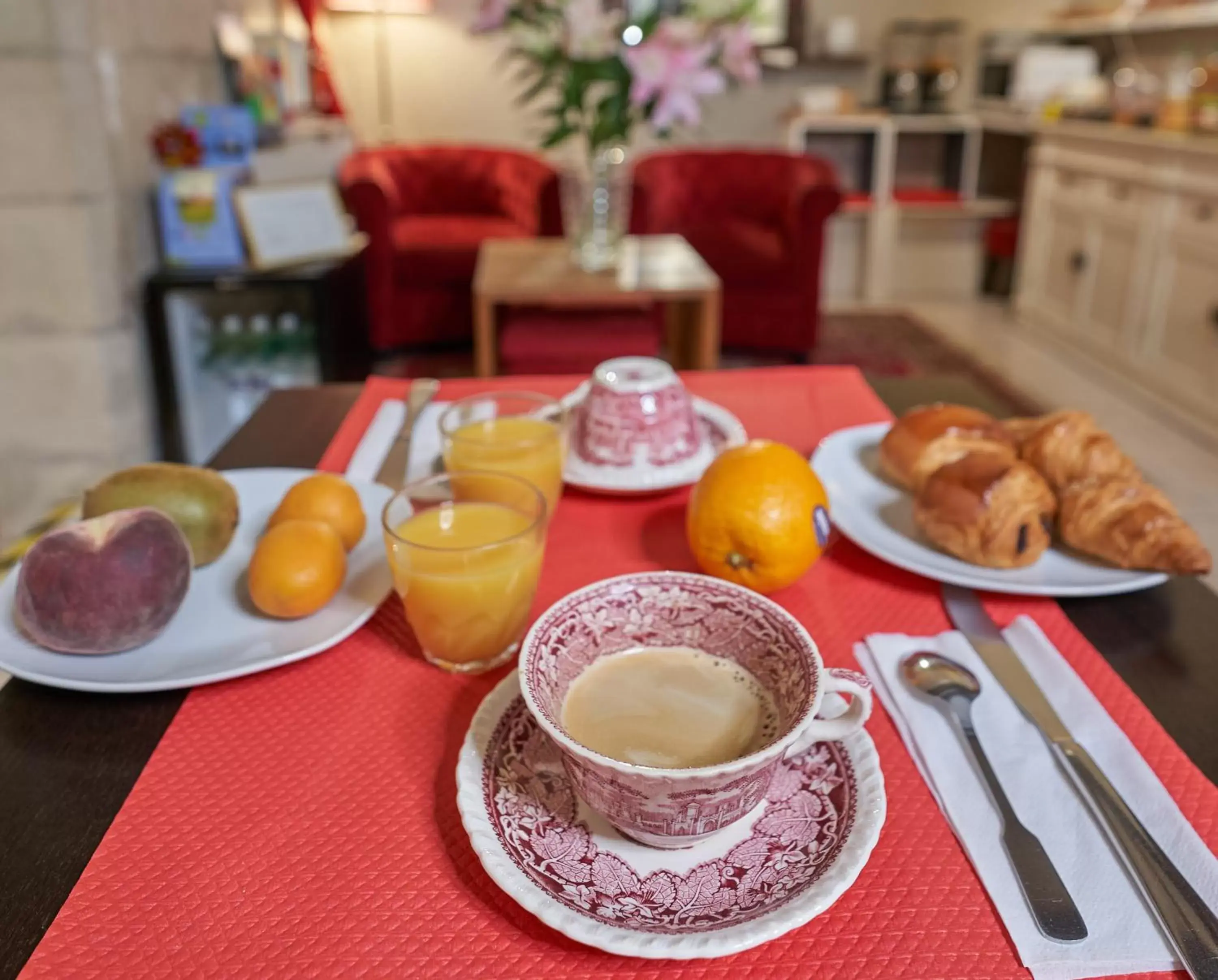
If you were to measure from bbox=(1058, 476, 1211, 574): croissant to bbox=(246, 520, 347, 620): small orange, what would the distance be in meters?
0.59

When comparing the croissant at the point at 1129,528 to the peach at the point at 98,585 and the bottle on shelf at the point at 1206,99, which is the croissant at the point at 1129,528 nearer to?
the peach at the point at 98,585

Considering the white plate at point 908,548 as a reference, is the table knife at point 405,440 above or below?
above

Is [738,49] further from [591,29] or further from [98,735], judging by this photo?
[98,735]

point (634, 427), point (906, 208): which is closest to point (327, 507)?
point (634, 427)

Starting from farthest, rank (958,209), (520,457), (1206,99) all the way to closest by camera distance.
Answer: (958,209), (1206,99), (520,457)

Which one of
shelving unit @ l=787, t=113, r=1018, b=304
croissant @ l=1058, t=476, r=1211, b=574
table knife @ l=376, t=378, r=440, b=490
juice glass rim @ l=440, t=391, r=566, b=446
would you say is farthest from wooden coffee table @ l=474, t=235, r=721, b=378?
shelving unit @ l=787, t=113, r=1018, b=304

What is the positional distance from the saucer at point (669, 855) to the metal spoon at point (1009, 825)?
80 mm

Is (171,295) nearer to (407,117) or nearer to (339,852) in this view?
(339,852)

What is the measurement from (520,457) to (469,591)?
0.21 meters

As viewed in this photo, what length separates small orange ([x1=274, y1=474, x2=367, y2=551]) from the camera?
2.57 feet

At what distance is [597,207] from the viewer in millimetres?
2613

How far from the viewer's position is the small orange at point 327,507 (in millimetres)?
784

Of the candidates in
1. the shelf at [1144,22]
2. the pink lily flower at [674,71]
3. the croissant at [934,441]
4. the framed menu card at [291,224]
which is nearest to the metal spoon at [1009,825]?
the croissant at [934,441]

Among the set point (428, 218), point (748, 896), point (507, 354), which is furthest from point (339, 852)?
point (428, 218)
